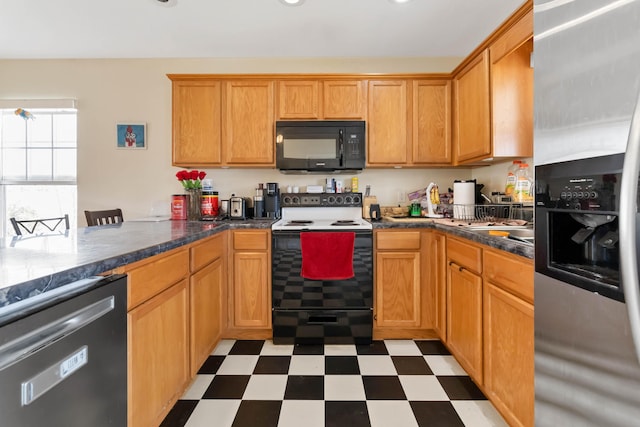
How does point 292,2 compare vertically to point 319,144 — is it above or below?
above

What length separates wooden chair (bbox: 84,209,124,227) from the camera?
2.29 m

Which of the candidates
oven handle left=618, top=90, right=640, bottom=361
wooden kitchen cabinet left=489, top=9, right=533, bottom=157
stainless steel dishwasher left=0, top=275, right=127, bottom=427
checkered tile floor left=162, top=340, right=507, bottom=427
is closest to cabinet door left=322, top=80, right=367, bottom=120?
wooden kitchen cabinet left=489, top=9, right=533, bottom=157

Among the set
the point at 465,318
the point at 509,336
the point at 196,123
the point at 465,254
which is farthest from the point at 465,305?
the point at 196,123

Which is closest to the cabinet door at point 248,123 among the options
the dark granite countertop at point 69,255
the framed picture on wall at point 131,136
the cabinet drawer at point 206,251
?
the cabinet drawer at point 206,251

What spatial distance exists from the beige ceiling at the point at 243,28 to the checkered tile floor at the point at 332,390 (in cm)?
239

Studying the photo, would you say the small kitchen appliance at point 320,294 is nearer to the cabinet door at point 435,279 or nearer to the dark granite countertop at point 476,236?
the dark granite countertop at point 476,236

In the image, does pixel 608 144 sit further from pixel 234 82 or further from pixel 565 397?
pixel 234 82

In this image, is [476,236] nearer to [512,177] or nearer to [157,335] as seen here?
[512,177]

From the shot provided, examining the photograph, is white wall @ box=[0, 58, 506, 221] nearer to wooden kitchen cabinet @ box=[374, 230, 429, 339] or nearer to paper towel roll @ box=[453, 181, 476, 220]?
paper towel roll @ box=[453, 181, 476, 220]

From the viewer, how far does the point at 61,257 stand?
37.0 inches

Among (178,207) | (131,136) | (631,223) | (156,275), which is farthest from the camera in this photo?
(131,136)

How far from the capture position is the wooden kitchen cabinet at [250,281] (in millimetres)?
2293

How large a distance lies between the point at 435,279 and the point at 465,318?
470 mm

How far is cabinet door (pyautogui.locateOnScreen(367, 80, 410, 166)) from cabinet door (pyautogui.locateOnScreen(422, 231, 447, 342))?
78 cm
